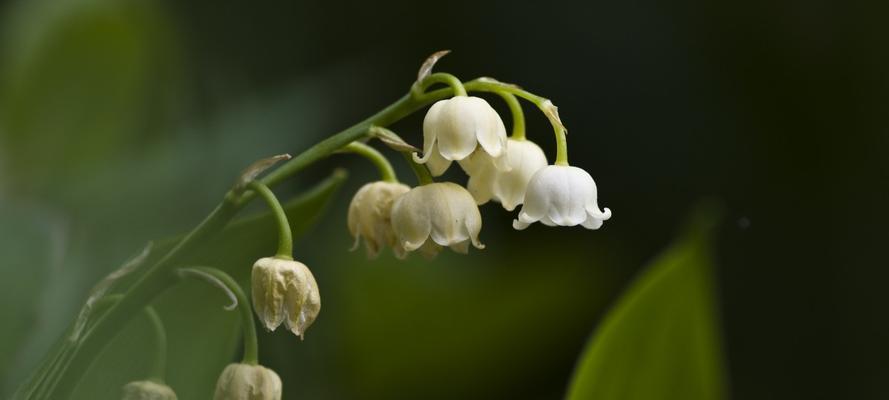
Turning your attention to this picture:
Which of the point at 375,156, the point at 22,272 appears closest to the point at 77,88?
the point at 22,272

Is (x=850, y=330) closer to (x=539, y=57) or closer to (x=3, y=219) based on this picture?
(x=539, y=57)

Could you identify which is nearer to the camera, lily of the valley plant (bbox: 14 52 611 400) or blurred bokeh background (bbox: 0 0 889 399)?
lily of the valley plant (bbox: 14 52 611 400)

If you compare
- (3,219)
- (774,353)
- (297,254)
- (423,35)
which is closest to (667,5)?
(423,35)

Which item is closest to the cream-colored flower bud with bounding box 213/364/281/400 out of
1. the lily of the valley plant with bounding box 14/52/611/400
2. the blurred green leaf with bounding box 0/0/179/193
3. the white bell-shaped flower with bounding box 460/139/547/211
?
the lily of the valley plant with bounding box 14/52/611/400

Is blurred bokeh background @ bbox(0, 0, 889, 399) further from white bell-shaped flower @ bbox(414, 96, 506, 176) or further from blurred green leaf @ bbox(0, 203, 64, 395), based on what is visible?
white bell-shaped flower @ bbox(414, 96, 506, 176)

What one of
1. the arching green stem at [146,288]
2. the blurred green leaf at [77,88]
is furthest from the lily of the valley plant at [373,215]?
the blurred green leaf at [77,88]

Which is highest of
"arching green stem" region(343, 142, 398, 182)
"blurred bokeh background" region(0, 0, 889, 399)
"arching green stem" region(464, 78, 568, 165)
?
"arching green stem" region(464, 78, 568, 165)
